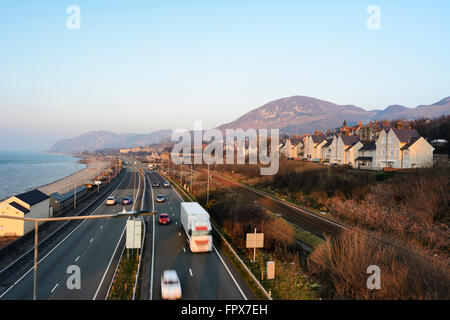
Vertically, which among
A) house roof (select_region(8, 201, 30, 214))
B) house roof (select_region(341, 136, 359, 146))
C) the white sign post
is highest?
house roof (select_region(341, 136, 359, 146))

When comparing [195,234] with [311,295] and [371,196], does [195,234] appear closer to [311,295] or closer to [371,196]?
[311,295]

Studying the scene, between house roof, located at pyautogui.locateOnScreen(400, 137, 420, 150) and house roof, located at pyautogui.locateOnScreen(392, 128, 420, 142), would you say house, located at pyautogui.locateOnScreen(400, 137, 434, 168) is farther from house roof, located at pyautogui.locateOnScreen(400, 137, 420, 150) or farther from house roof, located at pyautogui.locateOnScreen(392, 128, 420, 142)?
house roof, located at pyautogui.locateOnScreen(392, 128, 420, 142)

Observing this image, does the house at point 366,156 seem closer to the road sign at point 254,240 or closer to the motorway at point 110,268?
the road sign at point 254,240

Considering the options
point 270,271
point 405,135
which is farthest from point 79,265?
point 405,135

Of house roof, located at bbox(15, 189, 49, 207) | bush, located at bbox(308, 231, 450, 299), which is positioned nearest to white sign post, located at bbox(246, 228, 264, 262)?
bush, located at bbox(308, 231, 450, 299)
